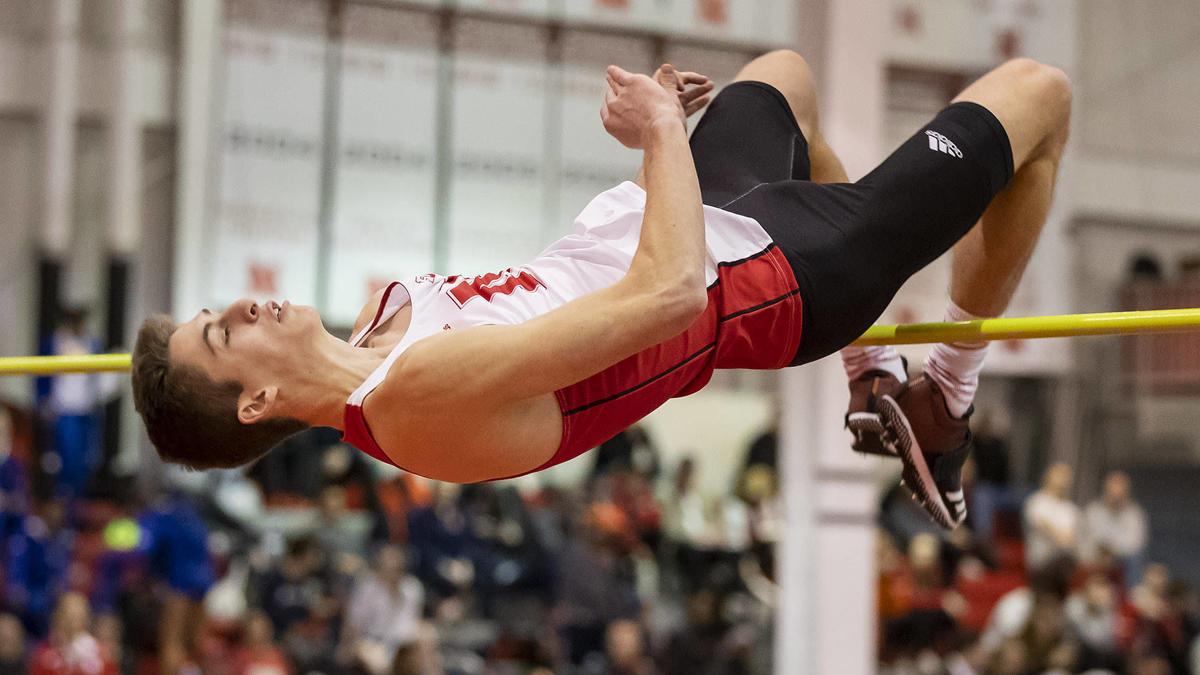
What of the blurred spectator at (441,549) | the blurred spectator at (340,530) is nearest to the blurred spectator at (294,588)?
the blurred spectator at (340,530)

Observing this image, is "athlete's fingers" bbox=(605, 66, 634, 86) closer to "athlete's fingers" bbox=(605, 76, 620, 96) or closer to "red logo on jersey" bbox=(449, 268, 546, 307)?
"athlete's fingers" bbox=(605, 76, 620, 96)

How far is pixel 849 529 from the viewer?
674cm

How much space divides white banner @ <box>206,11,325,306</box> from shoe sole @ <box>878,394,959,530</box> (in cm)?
801

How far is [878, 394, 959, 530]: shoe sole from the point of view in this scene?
10.00 ft

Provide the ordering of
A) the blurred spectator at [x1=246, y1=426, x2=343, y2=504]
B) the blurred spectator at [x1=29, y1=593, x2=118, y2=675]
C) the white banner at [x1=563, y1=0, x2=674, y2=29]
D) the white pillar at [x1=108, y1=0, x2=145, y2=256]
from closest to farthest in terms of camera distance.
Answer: the blurred spectator at [x1=29, y1=593, x2=118, y2=675] < the blurred spectator at [x1=246, y1=426, x2=343, y2=504] < the white pillar at [x1=108, y1=0, x2=145, y2=256] < the white banner at [x1=563, y1=0, x2=674, y2=29]

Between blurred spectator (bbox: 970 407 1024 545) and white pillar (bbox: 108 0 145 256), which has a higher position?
white pillar (bbox: 108 0 145 256)

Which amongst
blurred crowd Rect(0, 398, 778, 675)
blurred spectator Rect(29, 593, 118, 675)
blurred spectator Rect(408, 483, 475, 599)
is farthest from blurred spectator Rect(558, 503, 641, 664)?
blurred spectator Rect(29, 593, 118, 675)

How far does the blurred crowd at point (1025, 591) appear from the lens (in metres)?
8.55

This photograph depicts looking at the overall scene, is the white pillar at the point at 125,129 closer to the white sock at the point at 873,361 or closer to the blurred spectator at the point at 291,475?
the blurred spectator at the point at 291,475

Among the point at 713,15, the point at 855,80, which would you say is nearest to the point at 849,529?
the point at 855,80

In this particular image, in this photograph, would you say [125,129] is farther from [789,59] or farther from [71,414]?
[789,59]

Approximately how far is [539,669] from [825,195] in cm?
604

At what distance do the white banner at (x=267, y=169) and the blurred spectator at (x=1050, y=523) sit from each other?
5621mm

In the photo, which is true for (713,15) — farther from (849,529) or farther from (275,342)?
(275,342)
